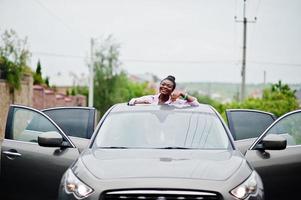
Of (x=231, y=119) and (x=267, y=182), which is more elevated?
(x=231, y=119)

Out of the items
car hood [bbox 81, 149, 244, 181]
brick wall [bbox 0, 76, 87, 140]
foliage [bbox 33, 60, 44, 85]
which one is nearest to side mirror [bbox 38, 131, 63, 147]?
car hood [bbox 81, 149, 244, 181]

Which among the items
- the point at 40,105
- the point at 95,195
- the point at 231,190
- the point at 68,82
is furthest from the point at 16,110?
the point at 68,82

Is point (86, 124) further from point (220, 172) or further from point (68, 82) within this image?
point (68, 82)

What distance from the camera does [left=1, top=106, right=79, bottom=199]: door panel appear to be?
707 centimetres

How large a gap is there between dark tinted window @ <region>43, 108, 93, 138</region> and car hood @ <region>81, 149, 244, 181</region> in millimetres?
1811

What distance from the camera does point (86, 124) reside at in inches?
314

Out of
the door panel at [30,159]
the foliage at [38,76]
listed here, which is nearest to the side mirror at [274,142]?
the door panel at [30,159]

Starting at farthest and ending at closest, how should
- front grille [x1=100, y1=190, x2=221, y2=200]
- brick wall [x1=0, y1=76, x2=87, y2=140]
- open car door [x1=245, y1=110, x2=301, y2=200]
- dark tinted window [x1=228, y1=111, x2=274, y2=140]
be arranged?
brick wall [x1=0, y1=76, x2=87, y2=140] → dark tinted window [x1=228, y1=111, x2=274, y2=140] → open car door [x1=245, y1=110, x2=301, y2=200] → front grille [x1=100, y1=190, x2=221, y2=200]

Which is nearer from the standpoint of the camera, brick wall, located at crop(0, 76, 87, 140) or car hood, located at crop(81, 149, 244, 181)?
car hood, located at crop(81, 149, 244, 181)

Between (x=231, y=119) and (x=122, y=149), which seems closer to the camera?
(x=122, y=149)

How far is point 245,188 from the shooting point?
5414mm

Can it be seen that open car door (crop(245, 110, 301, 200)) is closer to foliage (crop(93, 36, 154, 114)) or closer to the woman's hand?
the woman's hand

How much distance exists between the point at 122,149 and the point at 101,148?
0.21 meters

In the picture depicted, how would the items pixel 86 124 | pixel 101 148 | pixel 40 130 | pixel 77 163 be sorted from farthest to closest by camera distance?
pixel 86 124 < pixel 40 130 < pixel 101 148 < pixel 77 163
